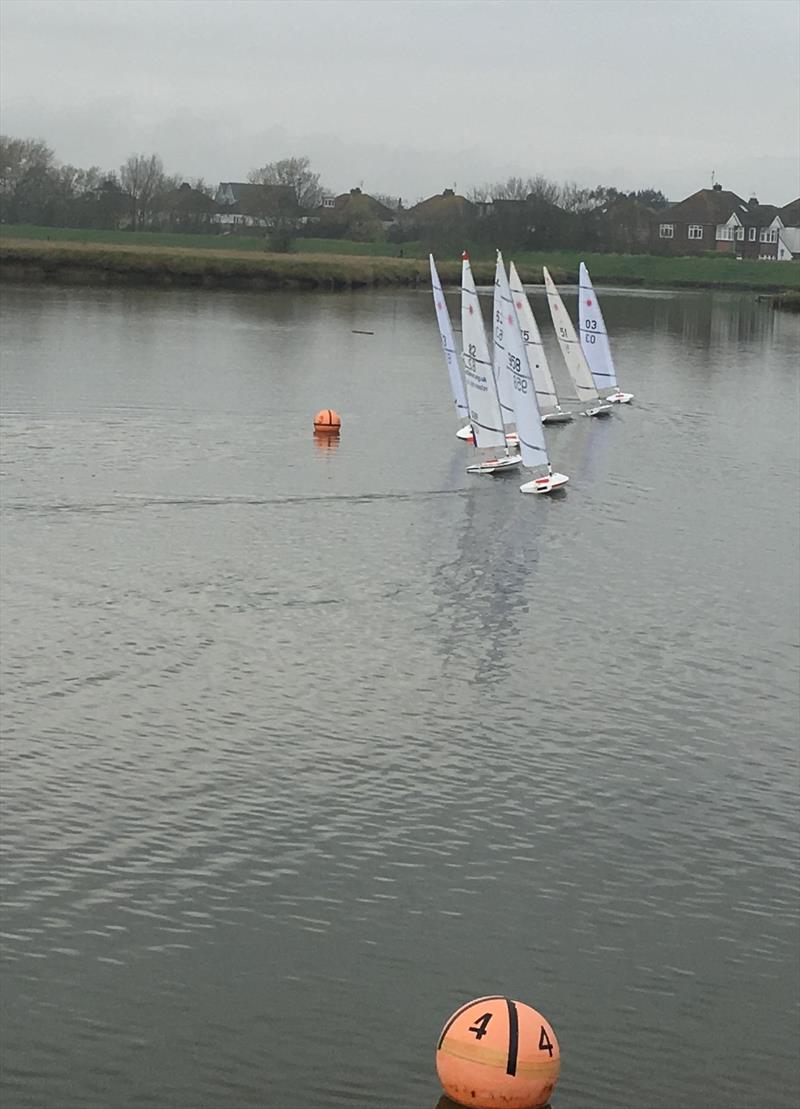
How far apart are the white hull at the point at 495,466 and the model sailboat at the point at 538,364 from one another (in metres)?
6.62

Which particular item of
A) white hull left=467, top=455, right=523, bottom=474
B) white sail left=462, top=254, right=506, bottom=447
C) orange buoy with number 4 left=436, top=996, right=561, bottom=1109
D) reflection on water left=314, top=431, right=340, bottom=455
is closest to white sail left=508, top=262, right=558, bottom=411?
white sail left=462, top=254, right=506, bottom=447

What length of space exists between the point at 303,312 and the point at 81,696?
72.0m

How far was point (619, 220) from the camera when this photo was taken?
16838 centimetres

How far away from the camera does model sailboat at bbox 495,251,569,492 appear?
1676 inches

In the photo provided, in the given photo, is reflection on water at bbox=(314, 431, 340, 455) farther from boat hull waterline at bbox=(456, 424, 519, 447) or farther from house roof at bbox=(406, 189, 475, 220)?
house roof at bbox=(406, 189, 475, 220)

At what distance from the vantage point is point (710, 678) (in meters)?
26.6

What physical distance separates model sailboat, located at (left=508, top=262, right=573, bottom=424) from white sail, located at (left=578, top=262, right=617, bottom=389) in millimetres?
A: 3374

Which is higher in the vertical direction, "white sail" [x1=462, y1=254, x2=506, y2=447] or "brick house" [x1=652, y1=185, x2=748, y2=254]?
A: "brick house" [x1=652, y1=185, x2=748, y2=254]

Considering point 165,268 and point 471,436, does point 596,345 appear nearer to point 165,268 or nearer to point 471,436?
point 471,436

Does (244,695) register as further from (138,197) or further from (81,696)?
(138,197)

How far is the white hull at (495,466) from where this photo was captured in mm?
43844

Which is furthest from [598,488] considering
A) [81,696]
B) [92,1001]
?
[92,1001]

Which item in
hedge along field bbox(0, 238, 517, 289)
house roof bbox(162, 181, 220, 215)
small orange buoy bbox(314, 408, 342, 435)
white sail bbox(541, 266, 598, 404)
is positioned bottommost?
small orange buoy bbox(314, 408, 342, 435)

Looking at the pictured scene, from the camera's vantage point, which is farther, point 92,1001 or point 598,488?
point 598,488
